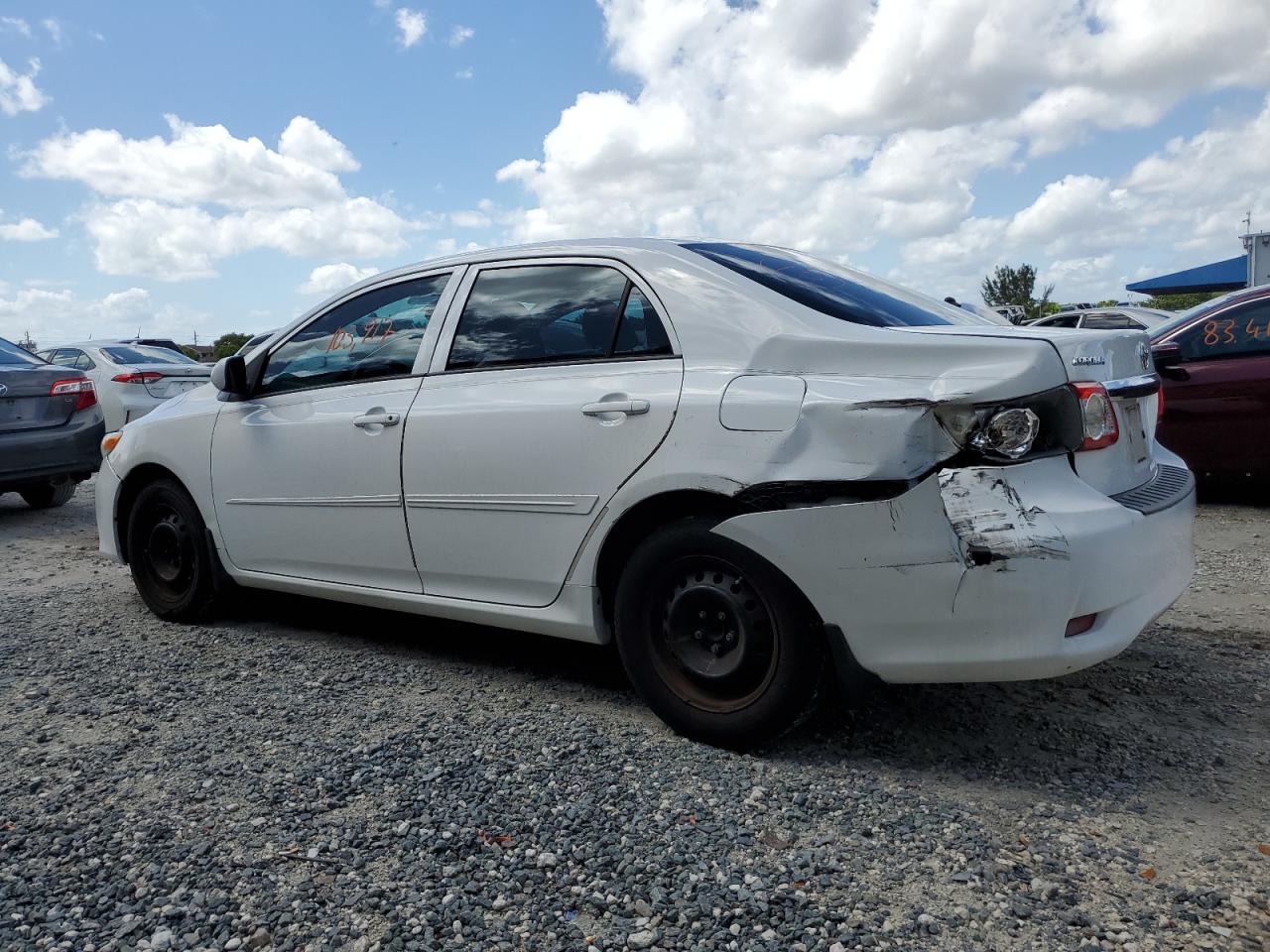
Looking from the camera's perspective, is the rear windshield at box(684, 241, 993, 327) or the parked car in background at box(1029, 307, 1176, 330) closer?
the rear windshield at box(684, 241, 993, 327)

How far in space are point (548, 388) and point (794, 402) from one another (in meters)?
0.89

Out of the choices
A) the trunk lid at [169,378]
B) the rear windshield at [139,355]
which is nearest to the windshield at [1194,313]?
the trunk lid at [169,378]

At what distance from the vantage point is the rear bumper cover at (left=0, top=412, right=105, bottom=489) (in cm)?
754

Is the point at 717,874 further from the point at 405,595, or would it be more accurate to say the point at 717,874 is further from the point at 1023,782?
the point at 405,595

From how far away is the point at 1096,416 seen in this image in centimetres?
273

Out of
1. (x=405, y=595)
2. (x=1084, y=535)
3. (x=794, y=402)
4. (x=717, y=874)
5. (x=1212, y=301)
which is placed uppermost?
(x=1212, y=301)

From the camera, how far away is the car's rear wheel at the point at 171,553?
4.55m

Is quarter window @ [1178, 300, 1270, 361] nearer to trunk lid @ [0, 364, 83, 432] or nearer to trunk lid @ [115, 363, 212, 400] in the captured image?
trunk lid @ [0, 364, 83, 432]

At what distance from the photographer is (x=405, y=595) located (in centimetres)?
381

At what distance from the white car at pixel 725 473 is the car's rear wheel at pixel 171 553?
517 mm

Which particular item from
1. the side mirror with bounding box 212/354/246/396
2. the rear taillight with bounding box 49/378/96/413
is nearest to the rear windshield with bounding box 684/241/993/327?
the side mirror with bounding box 212/354/246/396

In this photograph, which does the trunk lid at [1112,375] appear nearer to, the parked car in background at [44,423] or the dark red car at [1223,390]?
the dark red car at [1223,390]

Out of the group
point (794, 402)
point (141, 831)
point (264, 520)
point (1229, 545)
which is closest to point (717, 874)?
point (794, 402)

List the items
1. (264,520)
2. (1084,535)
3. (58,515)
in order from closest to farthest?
(1084,535)
(264,520)
(58,515)
